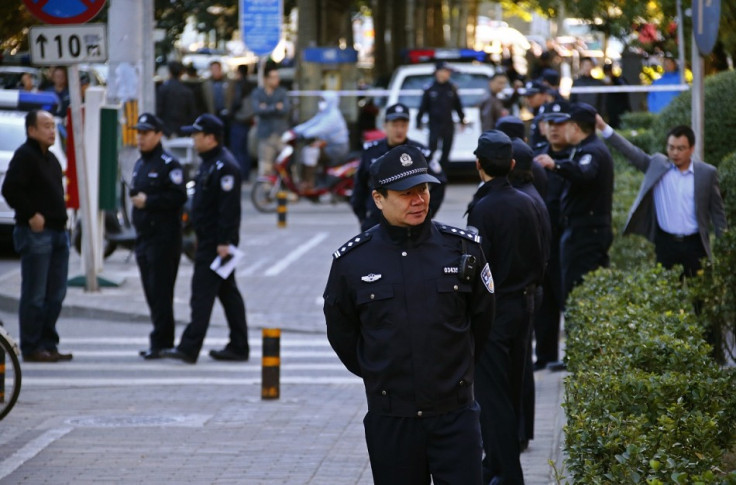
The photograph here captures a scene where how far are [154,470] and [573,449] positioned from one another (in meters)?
3.33

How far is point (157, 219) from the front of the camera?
11.9 meters

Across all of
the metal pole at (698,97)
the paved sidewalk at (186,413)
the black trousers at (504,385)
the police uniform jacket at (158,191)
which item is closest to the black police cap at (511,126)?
the metal pole at (698,97)

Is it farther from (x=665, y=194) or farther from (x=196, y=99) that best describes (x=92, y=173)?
(x=196, y=99)

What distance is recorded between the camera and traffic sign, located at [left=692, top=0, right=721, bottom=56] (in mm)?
10062

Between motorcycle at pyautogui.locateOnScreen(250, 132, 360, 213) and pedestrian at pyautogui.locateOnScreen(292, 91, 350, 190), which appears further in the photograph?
pedestrian at pyautogui.locateOnScreen(292, 91, 350, 190)

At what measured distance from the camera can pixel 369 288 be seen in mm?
5270

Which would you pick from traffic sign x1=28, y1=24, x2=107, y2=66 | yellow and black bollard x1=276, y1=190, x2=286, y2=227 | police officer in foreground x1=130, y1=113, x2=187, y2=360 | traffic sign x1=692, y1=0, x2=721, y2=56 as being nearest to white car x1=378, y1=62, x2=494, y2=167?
yellow and black bollard x1=276, y1=190, x2=286, y2=227

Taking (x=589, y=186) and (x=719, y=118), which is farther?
(x=719, y=118)

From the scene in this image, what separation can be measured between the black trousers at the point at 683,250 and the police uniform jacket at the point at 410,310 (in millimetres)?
5186

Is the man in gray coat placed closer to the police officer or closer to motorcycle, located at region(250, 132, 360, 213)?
the police officer

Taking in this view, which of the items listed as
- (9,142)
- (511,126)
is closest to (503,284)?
(511,126)

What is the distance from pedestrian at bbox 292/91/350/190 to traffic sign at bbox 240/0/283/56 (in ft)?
5.20

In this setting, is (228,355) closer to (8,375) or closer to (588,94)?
(8,375)

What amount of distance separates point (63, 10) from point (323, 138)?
38.2ft
